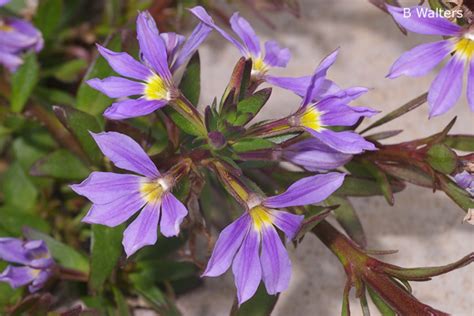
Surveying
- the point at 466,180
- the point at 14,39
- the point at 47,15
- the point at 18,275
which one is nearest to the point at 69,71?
the point at 47,15

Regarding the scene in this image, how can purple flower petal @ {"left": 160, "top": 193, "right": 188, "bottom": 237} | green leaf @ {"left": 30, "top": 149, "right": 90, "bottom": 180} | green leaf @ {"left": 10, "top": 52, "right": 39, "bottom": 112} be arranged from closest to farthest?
purple flower petal @ {"left": 160, "top": 193, "right": 188, "bottom": 237}, green leaf @ {"left": 30, "top": 149, "right": 90, "bottom": 180}, green leaf @ {"left": 10, "top": 52, "right": 39, "bottom": 112}

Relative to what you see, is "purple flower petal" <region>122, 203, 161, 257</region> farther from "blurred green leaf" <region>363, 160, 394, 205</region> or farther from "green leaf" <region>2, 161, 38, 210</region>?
"green leaf" <region>2, 161, 38, 210</region>

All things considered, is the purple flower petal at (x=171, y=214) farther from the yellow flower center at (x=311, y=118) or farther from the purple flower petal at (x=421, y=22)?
the purple flower petal at (x=421, y=22)

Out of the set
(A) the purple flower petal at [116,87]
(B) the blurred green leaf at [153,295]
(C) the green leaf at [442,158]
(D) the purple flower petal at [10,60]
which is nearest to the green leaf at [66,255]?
(B) the blurred green leaf at [153,295]

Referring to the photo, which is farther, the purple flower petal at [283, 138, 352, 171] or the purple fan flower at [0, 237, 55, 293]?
the purple fan flower at [0, 237, 55, 293]

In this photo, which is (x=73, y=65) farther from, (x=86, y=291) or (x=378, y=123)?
(x=378, y=123)

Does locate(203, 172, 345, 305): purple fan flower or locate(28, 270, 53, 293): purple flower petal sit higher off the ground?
locate(203, 172, 345, 305): purple fan flower

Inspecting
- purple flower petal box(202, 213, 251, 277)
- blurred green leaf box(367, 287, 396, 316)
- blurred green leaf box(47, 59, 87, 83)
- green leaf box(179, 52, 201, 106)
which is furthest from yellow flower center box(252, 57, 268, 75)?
blurred green leaf box(47, 59, 87, 83)
